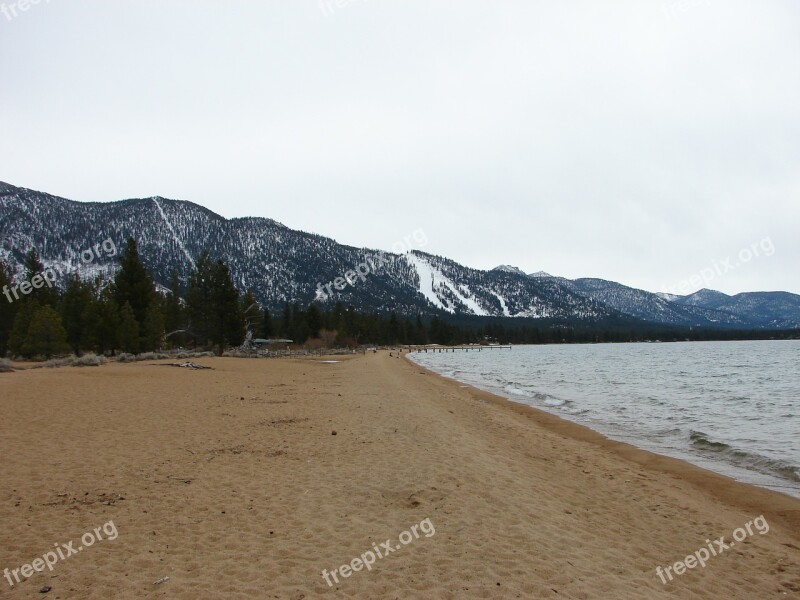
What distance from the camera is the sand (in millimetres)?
5844

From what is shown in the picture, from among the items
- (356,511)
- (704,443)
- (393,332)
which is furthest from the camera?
(393,332)

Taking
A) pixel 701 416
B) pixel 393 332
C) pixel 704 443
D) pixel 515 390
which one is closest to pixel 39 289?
pixel 515 390

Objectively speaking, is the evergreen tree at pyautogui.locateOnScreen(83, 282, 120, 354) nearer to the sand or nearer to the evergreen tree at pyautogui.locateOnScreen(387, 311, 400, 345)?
the sand

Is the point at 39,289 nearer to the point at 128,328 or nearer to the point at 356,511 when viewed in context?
the point at 128,328

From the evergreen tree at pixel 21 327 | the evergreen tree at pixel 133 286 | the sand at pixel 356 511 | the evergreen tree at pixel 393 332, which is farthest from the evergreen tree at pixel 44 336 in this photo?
the evergreen tree at pixel 393 332

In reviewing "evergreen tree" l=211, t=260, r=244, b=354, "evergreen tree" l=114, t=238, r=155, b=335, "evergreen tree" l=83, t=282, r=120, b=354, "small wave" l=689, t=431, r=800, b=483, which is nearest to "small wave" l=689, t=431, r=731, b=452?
"small wave" l=689, t=431, r=800, b=483

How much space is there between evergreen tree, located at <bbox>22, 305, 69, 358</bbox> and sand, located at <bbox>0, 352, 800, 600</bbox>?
3292cm

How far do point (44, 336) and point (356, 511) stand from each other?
46.7 meters

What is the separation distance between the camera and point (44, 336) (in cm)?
4347

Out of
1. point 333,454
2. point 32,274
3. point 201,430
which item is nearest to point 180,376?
point 201,430

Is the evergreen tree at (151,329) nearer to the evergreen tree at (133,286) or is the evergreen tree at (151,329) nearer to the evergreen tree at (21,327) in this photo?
the evergreen tree at (133,286)

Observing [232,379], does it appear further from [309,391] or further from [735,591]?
[735,591]

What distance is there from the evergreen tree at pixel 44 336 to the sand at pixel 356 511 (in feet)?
108

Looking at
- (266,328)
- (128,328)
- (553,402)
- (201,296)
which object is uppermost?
(201,296)
